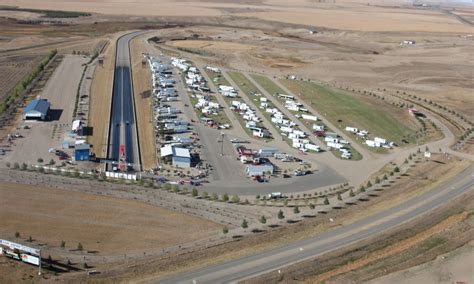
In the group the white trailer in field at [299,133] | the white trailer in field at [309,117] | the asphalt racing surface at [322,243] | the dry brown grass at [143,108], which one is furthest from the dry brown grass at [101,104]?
the asphalt racing surface at [322,243]

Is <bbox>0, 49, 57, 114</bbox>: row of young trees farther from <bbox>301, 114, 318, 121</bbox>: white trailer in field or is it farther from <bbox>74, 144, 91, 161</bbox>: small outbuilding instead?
<bbox>301, 114, 318, 121</bbox>: white trailer in field

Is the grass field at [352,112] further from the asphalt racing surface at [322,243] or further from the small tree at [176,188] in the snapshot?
the small tree at [176,188]

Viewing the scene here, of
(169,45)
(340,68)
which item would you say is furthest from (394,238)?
(169,45)

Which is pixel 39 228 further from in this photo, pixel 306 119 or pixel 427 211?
pixel 306 119

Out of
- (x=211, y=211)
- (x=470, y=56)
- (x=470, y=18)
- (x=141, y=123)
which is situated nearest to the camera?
(x=211, y=211)

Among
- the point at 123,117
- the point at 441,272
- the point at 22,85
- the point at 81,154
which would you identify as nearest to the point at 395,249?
the point at 441,272

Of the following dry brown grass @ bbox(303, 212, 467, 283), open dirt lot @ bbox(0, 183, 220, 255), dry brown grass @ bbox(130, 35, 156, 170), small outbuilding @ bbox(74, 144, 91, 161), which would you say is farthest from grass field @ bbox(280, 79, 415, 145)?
open dirt lot @ bbox(0, 183, 220, 255)
